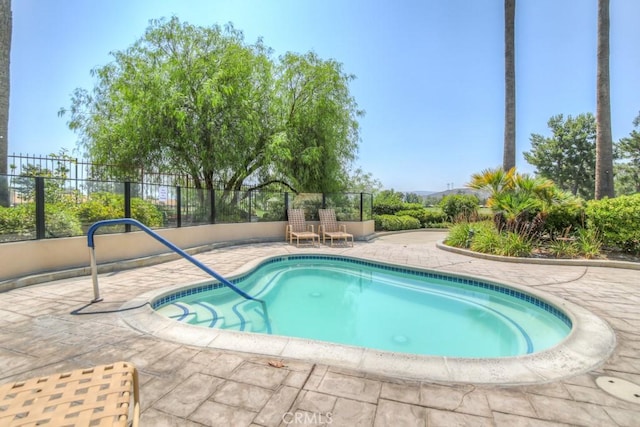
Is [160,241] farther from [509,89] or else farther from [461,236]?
[509,89]

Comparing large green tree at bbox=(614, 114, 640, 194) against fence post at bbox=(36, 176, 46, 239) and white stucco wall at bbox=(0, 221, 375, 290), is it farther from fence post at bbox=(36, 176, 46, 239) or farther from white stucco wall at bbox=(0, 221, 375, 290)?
fence post at bbox=(36, 176, 46, 239)

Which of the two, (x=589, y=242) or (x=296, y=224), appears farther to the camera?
(x=296, y=224)

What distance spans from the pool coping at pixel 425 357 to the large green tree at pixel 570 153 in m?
32.7

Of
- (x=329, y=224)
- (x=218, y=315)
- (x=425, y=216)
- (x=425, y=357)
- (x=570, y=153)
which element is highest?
(x=570, y=153)

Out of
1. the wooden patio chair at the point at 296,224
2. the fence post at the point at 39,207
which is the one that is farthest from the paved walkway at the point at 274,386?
the wooden patio chair at the point at 296,224

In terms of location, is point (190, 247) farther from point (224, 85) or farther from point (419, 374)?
point (419, 374)

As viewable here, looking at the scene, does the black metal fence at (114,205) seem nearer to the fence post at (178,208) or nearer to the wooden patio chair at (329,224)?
the fence post at (178,208)

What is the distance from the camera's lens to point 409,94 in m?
16.0

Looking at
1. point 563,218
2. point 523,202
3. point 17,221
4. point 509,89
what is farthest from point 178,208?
point 509,89

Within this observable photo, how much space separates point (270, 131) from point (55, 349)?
10.1m

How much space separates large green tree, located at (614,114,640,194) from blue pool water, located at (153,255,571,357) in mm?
30788

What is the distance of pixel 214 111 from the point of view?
10.1 m

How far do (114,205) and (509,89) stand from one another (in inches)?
514

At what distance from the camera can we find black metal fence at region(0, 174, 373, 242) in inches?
206
